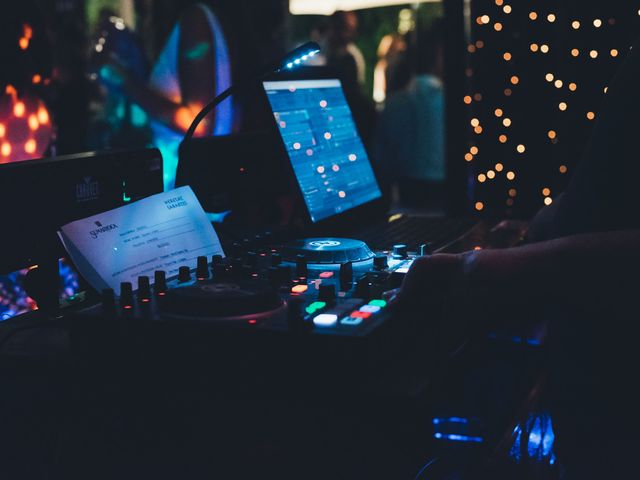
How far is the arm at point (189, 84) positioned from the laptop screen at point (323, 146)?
989 millimetres

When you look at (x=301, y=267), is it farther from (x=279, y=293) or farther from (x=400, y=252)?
(x=400, y=252)

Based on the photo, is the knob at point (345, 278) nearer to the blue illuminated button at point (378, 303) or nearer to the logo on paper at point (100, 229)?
the blue illuminated button at point (378, 303)

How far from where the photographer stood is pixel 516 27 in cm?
238

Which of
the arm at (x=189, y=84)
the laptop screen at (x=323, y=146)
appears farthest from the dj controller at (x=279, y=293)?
the arm at (x=189, y=84)

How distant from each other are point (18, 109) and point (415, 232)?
1009 mm

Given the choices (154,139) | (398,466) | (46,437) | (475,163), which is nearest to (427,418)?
(398,466)

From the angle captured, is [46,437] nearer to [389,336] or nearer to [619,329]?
[389,336]

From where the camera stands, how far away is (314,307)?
2.88 ft

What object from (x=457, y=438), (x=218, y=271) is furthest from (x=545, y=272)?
(x=457, y=438)

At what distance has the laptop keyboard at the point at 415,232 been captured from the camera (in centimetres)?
136

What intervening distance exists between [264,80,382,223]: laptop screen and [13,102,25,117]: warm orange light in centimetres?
73

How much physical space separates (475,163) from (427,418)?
1.79m

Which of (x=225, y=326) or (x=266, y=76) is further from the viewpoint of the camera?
(x=266, y=76)

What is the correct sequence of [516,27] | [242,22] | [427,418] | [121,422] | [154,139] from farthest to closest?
[242,22], [154,139], [516,27], [121,422], [427,418]
